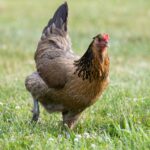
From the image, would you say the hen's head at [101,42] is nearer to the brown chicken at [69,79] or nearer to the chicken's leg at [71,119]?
the brown chicken at [69,79]

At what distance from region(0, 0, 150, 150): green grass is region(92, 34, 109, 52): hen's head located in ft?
2.84

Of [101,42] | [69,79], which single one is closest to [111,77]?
[69,79]

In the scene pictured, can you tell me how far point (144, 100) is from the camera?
8.16 metres

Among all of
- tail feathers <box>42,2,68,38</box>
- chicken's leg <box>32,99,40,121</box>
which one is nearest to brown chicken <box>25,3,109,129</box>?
chicken's leg <box>32,99,40,121</box>

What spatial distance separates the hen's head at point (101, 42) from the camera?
660 cm

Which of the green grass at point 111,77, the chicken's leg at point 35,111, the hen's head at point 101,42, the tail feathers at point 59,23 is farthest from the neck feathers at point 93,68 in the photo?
the tail feathers at point 59,23

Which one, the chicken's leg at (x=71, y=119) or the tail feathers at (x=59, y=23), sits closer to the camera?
the chicken's leg at (x=71, y=119)

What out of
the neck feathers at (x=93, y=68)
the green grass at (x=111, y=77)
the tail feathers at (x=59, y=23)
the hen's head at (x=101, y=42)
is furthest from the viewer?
the tail feathers at (x=59, y=23)

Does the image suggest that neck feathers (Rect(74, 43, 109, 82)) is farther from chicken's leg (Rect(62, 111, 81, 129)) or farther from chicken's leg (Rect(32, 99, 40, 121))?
chicken's leg (Rect(32, 99, 40, 121))

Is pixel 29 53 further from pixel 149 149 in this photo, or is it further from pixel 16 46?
pixel 149 149

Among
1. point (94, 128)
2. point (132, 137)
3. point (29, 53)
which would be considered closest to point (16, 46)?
point (29, 53)

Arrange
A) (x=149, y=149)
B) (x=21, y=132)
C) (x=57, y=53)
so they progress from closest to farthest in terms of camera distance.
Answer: (x=149, y=149)
(x=21, y=132)
(x=57, y=53)

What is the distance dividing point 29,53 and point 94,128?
902cm

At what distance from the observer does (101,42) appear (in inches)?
261
